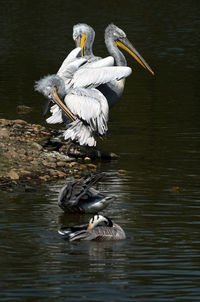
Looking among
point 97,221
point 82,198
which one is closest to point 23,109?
point 82,198

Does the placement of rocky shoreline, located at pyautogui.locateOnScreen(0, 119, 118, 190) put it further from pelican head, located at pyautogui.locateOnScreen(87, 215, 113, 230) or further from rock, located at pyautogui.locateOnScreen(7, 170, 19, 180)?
pelican head, located at pyautogui.locateOnScreen(87, 215, 113, 230)

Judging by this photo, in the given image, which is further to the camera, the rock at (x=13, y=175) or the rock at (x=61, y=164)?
the rock at (x=61, y=164)

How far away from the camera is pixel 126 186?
9.60 meters

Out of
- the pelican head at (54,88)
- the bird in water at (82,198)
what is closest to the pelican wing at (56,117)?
the pelican head at (54,88)

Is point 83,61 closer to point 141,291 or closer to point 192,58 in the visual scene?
point 141,291

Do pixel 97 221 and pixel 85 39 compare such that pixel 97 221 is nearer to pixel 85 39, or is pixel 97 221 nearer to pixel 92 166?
pixel 92 166

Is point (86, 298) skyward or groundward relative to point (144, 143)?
skyward

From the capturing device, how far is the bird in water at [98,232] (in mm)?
7266

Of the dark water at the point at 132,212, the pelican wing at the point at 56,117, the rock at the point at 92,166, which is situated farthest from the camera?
the pelican wing at the point at 56,117

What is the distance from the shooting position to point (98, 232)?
24.0ft

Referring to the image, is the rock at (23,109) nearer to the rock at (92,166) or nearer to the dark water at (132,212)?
the dark water at (132,212)

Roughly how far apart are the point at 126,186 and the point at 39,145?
193 centimetres

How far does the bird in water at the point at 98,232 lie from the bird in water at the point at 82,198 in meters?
0.91

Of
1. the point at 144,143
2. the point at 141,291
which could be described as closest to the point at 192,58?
the point at 144,143
